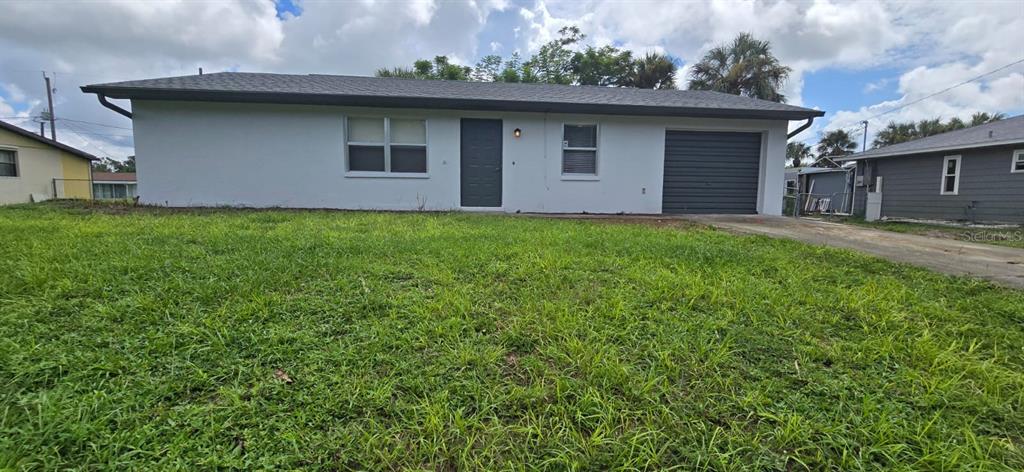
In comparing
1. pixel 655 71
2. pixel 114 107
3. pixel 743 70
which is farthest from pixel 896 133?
pixel 114 107

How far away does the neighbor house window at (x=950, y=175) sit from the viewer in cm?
1231

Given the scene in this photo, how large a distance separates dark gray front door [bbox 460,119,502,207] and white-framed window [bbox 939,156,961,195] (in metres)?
13.7

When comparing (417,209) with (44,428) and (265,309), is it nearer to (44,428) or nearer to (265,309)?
(265,309)

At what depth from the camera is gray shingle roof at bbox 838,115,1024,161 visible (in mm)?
11180

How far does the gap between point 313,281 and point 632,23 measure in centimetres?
1705

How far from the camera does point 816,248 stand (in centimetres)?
457

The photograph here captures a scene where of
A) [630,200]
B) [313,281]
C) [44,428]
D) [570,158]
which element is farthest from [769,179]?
[44,428]

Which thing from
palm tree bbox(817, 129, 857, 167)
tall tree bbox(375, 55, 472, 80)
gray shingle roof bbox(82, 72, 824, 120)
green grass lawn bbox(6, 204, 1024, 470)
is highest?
tall tree bbox(375, 55, 472, 80)

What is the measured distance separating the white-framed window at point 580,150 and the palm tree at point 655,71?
13407mm

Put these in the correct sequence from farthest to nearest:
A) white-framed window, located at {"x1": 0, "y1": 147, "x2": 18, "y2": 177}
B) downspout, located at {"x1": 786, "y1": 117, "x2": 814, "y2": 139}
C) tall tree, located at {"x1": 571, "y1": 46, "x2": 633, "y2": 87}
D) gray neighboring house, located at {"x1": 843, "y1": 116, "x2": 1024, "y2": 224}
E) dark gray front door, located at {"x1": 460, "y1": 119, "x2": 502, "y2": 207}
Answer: tall tree, located at {"x1": 571, "y1": 46, "x2": 633, "y2": 87} → white-framed window, located at {"x1": 0, "y1": 147, "x2": 18, "y2": 177} → gray neighboring house, located at {"x1": 843, "y1": 116, "x2": 1024, "y2": 224} → downspout, located at {"x1": 786, "y1": 117, "x2": 814, "y2": 139} → dark gray front door, located at {"x1": 460, "y1": 119, "x2": 502, "y2": 207}

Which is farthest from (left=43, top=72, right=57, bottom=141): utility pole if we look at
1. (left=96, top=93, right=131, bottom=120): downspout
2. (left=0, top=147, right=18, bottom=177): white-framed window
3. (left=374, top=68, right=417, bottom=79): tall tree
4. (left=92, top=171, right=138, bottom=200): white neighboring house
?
(left=96, top=93, right=131, bottom=120): downspout

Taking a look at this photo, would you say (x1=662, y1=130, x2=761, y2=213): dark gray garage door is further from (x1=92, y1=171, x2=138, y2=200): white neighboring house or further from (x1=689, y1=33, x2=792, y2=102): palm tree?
(x1=92, y1=171, x2=138, y2=200): white neighboring house

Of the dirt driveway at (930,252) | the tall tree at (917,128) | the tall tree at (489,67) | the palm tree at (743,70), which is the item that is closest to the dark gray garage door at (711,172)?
the dirt driveway at (930,252)

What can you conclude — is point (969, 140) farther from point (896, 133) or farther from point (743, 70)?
point (896, 133)
